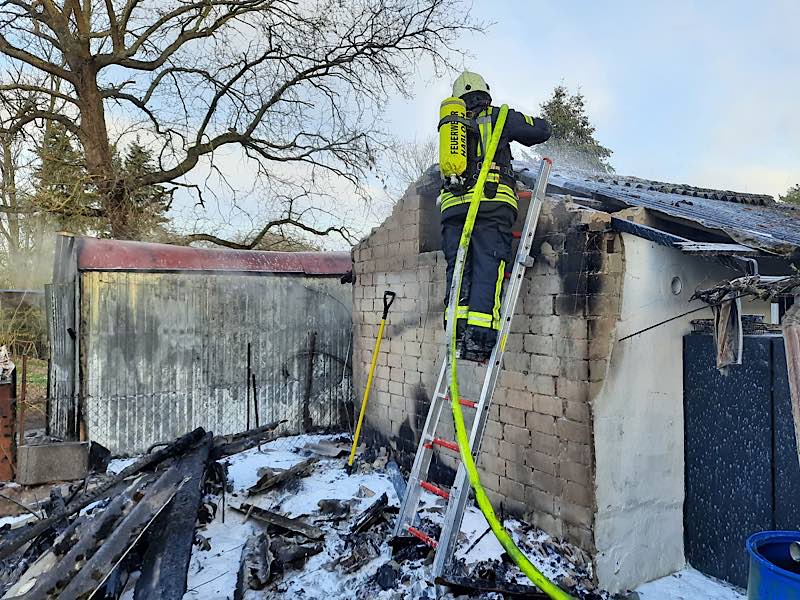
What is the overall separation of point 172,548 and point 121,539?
0.32 m

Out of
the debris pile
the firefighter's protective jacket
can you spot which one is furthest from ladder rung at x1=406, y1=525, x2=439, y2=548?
the firefighter's protective jacket

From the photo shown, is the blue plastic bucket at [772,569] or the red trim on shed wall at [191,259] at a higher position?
the red trim on shed wall at [191,259]

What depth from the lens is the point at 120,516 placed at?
3461 mm

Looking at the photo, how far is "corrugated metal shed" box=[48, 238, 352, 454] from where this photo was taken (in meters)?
6.56

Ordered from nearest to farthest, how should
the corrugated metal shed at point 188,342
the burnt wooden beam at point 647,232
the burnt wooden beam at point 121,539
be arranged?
the burnt wooden beam at point 121,539 → the burnt wooden beam at point 647,232 → the corrugated metal shed at point 188,342

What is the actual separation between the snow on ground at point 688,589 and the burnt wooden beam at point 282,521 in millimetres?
2451

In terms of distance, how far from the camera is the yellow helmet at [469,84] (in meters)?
3.83

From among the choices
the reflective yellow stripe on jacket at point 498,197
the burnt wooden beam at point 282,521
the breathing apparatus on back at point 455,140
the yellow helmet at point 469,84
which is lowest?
the burnt wooden beam at point 282,521

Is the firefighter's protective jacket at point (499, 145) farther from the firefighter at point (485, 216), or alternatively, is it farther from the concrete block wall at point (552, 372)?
the concrete block wall at point (552, 372)

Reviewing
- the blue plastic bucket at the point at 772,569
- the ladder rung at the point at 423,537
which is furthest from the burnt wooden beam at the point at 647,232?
the ladder rung at the point at 423,537

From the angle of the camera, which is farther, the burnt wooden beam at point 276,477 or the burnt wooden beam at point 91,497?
the burnt wooden beam at point 276,477

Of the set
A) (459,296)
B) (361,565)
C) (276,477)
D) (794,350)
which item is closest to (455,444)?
(459,296)

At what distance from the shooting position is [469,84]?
384cm

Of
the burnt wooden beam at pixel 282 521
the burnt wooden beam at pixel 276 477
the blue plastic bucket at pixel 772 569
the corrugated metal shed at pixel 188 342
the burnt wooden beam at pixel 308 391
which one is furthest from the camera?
the burnt wooden beam at pixel 308 391
